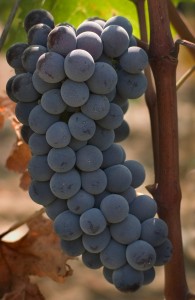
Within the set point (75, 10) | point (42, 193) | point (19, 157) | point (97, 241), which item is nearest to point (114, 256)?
point (97, 241)

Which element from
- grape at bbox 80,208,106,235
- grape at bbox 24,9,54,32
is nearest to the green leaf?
grape at bbox 24,9,54,32

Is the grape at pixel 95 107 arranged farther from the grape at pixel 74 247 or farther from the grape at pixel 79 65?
the grape at pixel 74 247

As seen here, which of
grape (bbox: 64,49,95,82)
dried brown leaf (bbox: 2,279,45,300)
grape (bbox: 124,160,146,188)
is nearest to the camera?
grape (bbox: 64,49,95,82)

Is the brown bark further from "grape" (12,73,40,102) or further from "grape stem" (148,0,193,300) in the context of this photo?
"grape" (12,73,40,102)

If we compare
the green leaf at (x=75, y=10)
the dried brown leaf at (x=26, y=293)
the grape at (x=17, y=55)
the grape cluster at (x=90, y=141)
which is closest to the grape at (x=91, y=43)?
the grape cluster at (x=90, y=141)

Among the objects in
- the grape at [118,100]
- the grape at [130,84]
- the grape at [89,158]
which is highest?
the grape at [130,84]

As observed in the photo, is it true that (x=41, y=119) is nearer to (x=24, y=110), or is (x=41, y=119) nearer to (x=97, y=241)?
(x=24, y=110)
